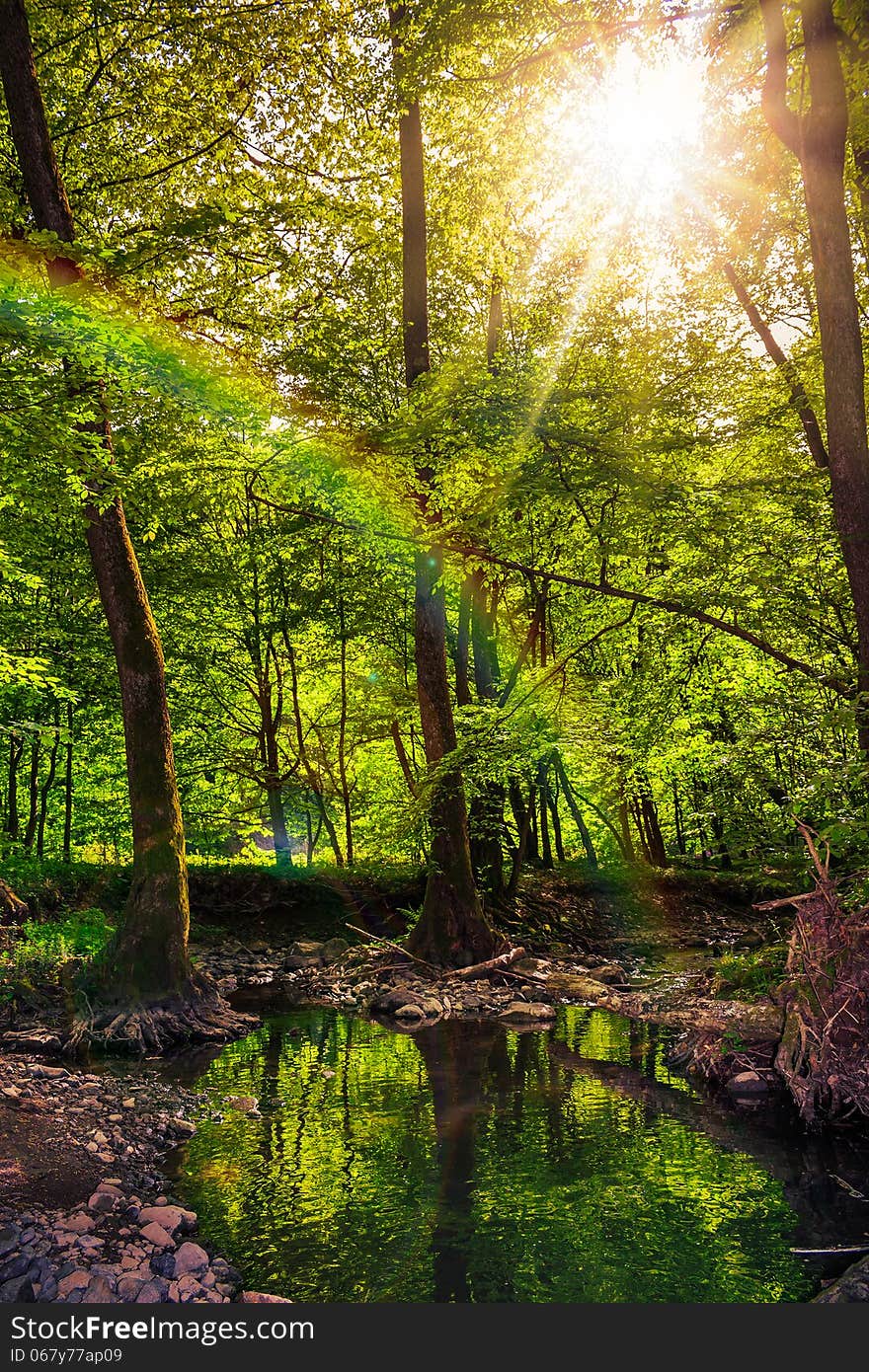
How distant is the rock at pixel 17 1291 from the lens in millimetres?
4270

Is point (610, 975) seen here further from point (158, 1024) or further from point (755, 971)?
point (158, 1024)

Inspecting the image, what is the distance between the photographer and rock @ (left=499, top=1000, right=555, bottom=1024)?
1303 centimetres

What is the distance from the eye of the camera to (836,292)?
808cm

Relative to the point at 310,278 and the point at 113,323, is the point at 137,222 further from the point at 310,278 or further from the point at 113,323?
the point at 113,323

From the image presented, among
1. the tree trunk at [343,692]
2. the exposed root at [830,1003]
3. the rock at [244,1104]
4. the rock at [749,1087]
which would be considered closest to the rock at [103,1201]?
the rock at [244,1104]

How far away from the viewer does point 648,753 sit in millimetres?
17938

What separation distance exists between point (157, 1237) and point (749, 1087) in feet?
19.7

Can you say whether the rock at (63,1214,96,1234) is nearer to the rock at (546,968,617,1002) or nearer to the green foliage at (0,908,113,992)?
the green foliage at (0,908,113,992)

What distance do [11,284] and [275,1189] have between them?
28.3 feet

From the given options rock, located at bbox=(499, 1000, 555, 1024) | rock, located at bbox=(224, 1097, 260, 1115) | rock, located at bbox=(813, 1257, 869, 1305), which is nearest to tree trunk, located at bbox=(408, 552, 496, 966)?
rock, located at bbox=(499, 1000, 555, 1024)

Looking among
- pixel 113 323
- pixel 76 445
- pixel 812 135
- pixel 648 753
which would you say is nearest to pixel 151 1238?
pixel 76 445

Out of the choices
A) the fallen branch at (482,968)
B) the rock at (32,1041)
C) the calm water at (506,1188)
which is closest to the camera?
the calm water at (506,1188)

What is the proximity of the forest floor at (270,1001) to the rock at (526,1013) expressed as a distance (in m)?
0.03

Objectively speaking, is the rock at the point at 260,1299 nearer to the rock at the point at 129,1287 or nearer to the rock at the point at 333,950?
the rock at the point at 129,1287
